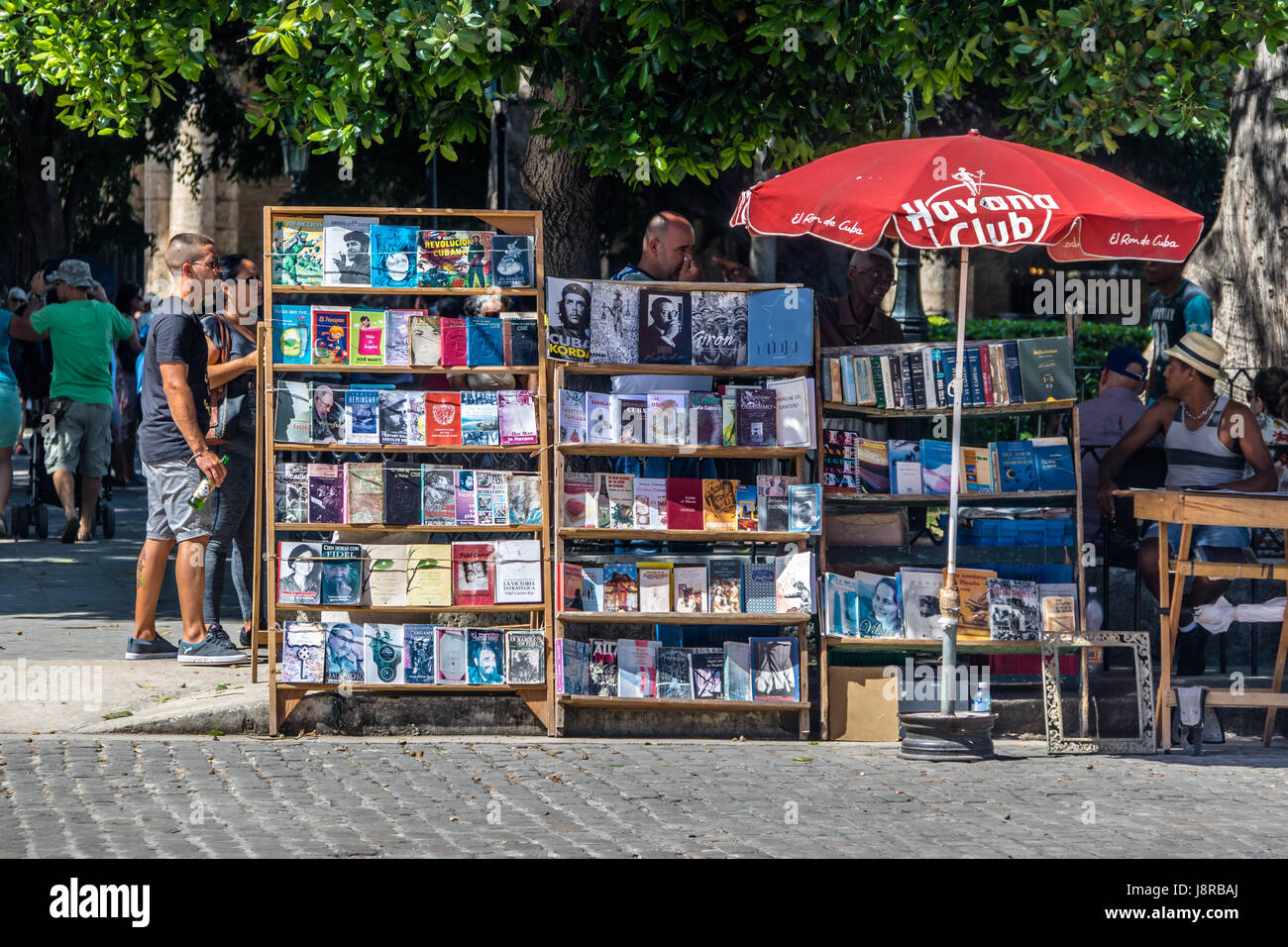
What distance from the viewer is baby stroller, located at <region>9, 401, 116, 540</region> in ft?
47.7

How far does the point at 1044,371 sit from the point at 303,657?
3.87m

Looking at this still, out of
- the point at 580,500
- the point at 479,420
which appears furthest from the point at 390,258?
the point at 580,500

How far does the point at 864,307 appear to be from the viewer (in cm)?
964

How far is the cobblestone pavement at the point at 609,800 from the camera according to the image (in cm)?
603

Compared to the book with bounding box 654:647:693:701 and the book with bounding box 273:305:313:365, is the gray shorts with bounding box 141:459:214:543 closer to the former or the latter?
the book with bounding box 273:305:313:365

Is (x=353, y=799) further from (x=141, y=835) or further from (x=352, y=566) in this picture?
(x=352, y=566)

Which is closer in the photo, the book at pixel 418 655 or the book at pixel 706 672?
the book at pixel 418 655

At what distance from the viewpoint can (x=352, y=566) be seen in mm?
8391

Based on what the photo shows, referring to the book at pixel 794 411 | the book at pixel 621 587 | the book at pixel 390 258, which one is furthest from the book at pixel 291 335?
the book at pixel 794 411

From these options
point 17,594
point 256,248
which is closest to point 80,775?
point 17,594

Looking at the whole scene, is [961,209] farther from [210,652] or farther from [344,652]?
[210,652]

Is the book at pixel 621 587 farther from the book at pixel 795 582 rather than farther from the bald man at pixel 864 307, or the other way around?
the bald man at pixel 864 307

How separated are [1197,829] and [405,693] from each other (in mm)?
3746

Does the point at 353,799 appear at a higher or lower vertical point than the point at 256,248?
lower
